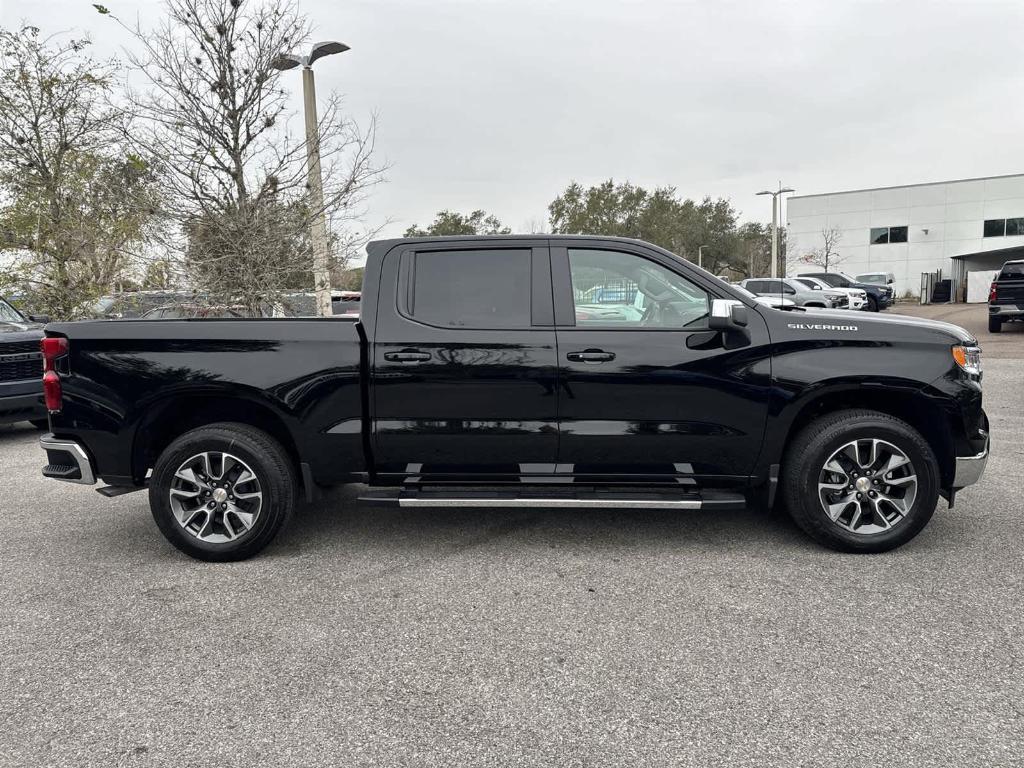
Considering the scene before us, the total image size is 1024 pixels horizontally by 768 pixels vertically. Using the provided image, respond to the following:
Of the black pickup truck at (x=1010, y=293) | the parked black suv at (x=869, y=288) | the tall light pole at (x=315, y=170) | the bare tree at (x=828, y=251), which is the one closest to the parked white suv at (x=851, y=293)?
the parked black suv at (x=869, y=288)

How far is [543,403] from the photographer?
13.5 feet

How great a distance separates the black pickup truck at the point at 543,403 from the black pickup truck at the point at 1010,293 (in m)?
17.4

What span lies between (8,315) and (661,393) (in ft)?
28.0

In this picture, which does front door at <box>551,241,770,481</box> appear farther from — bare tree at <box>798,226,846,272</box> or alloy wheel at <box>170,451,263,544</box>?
bare tree at <box>798,226,846,272</box>

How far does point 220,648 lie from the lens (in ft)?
10.4

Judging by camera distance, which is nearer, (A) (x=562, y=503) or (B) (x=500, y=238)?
(A) (x=562, y=503)

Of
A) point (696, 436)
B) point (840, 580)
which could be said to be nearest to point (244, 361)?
point (696, 436)

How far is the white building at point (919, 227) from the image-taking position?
4631 cm

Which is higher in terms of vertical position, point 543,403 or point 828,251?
point 828,251

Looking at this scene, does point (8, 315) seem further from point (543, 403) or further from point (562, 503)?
point (562, 503)

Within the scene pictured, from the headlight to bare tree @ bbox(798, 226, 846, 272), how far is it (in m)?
49.2

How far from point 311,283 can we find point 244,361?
7.65 metres

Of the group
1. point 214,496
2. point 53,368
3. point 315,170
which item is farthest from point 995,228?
point 53,368

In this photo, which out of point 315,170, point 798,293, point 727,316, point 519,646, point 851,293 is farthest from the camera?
point 851,293
